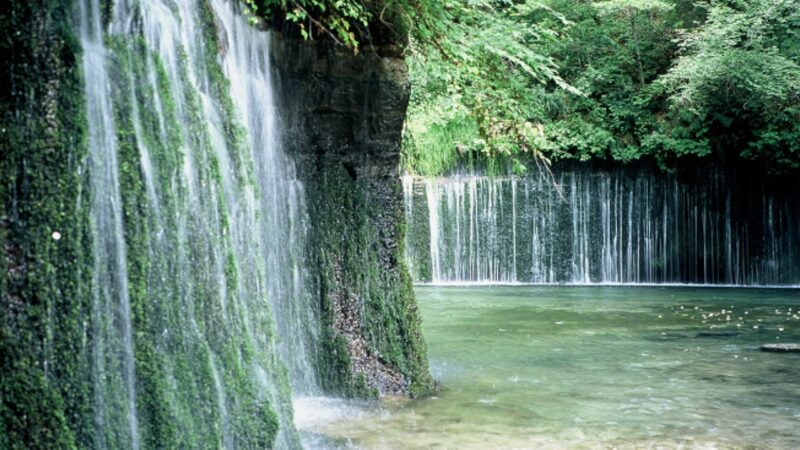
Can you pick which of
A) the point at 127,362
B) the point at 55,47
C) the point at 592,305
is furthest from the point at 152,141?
the point at 592,305

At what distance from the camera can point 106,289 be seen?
13.9 ft

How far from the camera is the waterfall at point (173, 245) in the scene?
431cm

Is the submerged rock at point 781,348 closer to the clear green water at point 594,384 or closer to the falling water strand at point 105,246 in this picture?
the clear green water at point 594,384

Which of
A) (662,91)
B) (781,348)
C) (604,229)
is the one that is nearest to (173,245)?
(781,348)

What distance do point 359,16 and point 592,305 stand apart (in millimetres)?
10677

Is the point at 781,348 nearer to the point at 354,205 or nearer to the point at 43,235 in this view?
the point at 354,205

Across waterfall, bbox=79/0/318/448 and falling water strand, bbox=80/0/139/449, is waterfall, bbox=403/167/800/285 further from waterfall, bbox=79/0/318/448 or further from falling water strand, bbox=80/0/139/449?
falling water strand, bbox=80/0/139/449

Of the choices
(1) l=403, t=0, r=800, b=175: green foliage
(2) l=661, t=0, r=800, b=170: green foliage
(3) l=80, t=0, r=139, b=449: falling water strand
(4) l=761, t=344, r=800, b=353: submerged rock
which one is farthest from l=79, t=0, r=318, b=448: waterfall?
(2) l=661, t=0, r=800, b=170: green foliage

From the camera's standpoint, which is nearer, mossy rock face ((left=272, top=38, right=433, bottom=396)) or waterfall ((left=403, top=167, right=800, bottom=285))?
mossy rock face ((left=272, top=38, right=433, bottom=396))

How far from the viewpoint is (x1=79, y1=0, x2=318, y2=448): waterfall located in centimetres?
431

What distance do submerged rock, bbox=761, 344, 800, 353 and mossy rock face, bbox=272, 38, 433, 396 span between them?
5.08 m

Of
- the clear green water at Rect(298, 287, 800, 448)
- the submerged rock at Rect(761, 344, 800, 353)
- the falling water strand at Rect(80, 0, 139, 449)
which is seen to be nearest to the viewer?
the falling water strand at Rect(80, 0, 139, 449)

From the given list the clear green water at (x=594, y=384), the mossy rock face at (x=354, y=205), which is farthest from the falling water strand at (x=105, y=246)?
the mossy rock face at (x=354, y=205)

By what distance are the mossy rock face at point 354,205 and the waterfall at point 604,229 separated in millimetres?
12954
